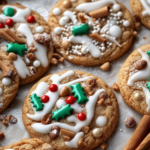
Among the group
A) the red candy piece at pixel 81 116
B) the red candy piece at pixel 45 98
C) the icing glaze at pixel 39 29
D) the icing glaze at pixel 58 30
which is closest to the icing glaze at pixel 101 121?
the red candy piece at pixel 81 116

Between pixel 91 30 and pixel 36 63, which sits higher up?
pixel 91 30

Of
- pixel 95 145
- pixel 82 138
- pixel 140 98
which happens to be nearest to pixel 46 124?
pixel 82 138

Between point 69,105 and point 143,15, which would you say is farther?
point 143,15

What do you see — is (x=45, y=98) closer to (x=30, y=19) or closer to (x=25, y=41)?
(x=25, y=41)

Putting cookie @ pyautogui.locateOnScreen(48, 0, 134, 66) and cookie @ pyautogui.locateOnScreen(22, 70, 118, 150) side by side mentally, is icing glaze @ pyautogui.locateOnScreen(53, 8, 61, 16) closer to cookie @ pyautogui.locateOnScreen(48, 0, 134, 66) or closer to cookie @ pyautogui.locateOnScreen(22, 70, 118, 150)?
cookie @ pyautogui.locateOnScreen(48, 0, 134, 66)

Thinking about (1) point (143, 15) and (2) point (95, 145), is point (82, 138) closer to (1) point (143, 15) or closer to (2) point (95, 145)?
(2) point (95, 145)

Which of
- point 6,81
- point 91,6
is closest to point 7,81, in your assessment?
point 6,81

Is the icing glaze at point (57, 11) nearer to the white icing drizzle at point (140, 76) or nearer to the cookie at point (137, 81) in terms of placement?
the cookie at point (137, 81)
